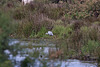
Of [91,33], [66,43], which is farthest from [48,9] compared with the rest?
[66,43]

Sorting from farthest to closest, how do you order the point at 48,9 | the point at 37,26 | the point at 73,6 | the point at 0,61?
the point at 73,6 < the point at 48,9 < the point at 37,26 < the point at 0,61

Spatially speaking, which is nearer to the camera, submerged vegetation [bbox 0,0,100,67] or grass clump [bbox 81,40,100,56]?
submerged vegetation [bbox 0,0,100,67]

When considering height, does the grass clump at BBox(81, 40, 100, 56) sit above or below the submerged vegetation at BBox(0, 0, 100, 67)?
below

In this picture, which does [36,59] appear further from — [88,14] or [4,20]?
[88,14]

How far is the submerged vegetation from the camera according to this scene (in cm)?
716

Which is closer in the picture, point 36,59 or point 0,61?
point 0,61

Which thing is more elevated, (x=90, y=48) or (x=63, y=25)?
(x=63, y=25)

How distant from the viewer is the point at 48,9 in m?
21.5

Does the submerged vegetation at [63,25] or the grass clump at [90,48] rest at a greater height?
the submerged vegetation at [63,25]

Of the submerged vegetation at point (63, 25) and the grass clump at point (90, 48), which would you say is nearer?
the submerged vegetation at point (63, 25)

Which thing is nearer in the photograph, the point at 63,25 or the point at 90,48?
the point at 90,48

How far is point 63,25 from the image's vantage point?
17.2 m

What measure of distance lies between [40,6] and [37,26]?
Answer: 6.43 m

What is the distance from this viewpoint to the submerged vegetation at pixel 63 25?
716 centimetres
